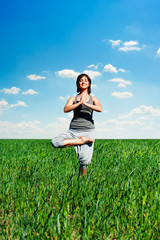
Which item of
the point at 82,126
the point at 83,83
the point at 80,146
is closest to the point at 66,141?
the point at 80,146

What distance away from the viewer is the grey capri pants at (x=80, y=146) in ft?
12.7

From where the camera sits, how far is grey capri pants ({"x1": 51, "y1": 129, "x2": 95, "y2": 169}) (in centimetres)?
387

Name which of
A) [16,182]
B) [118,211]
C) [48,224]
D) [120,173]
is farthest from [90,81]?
[48,224]

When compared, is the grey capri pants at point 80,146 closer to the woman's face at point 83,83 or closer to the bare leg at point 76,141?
the bare leg at point 76,141

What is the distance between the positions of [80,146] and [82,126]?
34 cm

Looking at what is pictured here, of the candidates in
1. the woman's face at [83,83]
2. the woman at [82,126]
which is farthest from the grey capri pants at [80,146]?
the woman's face at [83,83]

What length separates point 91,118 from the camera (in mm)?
4125

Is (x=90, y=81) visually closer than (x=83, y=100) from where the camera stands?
No

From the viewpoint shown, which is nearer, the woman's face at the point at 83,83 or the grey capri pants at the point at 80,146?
the grey capri pants at the point at 80,146

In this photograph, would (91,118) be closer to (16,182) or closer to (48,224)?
(16,182)

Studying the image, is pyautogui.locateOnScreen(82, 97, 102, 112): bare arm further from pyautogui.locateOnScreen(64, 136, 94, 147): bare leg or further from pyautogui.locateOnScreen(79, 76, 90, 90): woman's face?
pyautogui.locateOnScreen(64, 136, 94, 147): bare leg

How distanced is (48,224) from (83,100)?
215 centimetres

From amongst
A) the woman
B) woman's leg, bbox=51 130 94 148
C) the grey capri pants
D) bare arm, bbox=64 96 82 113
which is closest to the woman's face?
the woman

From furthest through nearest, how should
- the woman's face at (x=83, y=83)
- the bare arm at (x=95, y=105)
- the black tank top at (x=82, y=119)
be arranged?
the woman's face at (x=83, y=83) → the black tank top at (x=82, y=119) → the bare arm at (x=95, y=105)
